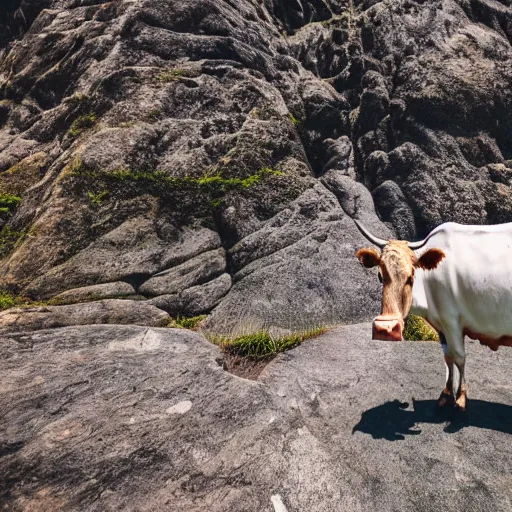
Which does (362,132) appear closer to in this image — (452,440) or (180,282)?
(180,282)

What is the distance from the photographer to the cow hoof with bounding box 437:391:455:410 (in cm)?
608

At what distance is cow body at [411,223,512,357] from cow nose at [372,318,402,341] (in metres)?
1.08

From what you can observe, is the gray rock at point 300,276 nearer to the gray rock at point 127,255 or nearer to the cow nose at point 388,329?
the gray rock at point 127,255

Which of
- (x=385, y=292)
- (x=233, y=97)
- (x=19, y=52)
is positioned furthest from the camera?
(x=19, y=52)

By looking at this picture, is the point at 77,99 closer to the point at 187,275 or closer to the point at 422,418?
the point at 187,275

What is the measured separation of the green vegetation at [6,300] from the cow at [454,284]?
30.8 feet

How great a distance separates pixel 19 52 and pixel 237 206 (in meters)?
15.0

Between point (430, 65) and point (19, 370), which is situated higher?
point (430, 65)

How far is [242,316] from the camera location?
11164mm

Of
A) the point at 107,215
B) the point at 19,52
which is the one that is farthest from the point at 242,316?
the point at 19,52

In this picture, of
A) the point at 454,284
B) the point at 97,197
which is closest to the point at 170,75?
the point at 97,197

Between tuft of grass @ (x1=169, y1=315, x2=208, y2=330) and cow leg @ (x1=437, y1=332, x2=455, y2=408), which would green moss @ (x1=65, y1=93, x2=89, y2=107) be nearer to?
tuft of grass @ (x1=169, y1=315, x2=208, y2=330)

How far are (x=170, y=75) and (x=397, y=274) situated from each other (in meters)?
14.4

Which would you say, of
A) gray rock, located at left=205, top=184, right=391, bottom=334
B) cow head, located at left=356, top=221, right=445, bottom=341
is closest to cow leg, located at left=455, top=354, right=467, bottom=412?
cow head, located at left=356, top=221, right=445, bottom=341
